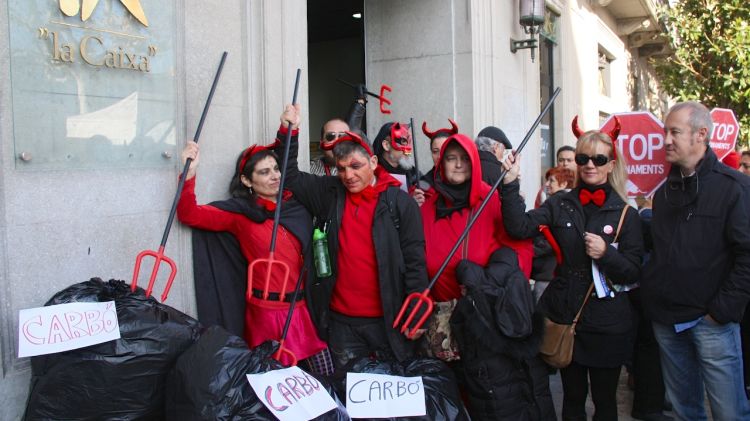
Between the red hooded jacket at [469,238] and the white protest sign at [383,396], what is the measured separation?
65cm

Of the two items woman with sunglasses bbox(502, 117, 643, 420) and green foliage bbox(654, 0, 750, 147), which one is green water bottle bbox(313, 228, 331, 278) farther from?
green foliage bbox(654, 0, 750, 147)

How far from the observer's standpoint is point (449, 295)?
3.47 meters

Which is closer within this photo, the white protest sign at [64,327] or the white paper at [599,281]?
the white protest sign at [64,327]

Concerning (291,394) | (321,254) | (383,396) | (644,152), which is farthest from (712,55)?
(291,394)

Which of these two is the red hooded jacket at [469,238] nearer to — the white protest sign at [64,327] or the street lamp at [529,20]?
the white protest sign at [64,327]

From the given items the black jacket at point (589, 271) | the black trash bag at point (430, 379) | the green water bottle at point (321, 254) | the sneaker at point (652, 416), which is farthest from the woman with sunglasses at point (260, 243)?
the sneaker at point (652, 416)

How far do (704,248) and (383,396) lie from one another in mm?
1664

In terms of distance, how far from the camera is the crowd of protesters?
3.15m

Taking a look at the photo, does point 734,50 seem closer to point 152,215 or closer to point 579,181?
point 579,181

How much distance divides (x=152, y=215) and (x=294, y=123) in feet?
2.98

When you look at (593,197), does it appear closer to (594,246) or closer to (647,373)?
(594,246)

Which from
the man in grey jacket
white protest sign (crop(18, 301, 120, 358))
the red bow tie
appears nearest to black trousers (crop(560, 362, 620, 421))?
the man in grey jacket

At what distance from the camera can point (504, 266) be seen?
3297 millimetres

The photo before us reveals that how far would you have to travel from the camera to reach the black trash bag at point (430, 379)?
2.96 meters
